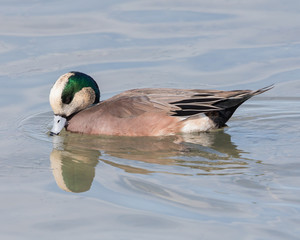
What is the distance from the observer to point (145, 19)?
40.7 ft

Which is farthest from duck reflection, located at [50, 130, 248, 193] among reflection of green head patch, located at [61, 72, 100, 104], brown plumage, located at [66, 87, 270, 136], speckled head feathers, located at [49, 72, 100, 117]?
reflection of green head patch, located at [61, 72, 100, 104]

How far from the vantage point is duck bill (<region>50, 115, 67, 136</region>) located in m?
8.69

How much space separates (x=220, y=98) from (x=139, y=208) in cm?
268

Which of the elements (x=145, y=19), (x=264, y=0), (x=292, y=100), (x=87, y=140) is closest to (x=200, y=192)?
(x=87, y=140)

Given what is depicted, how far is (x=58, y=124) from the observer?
877 cm

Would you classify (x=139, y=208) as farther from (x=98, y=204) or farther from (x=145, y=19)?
(x=145, y=19)

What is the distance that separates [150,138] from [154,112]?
321 millimetres

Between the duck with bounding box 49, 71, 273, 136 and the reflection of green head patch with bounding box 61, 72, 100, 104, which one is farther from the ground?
the reflection of green head patch with bounding box 61, 72, 100, 104

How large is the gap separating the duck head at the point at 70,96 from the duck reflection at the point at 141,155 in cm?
22

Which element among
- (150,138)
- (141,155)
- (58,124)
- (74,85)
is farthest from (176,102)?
(58,124)

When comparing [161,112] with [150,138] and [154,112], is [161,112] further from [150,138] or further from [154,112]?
[150,138]

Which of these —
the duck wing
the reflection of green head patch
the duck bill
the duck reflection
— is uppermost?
the reflection of green head patch

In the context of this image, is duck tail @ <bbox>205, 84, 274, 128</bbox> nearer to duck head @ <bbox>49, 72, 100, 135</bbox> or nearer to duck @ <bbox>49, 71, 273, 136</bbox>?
duck @ <bbox>49, 71, 273, 136</bbox>

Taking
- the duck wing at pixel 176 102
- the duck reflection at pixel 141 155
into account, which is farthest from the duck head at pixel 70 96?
the duck wing at pixel 176 102
